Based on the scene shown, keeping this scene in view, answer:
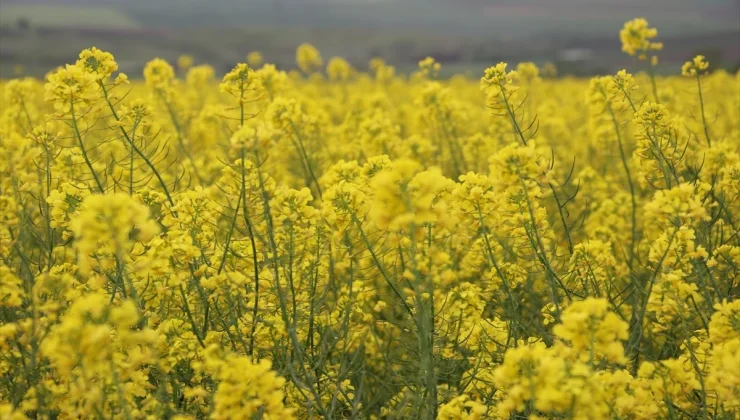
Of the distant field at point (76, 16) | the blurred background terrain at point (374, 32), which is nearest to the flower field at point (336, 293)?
the blurred background terrain at point (374, 32)

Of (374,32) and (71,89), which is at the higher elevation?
(374,32)

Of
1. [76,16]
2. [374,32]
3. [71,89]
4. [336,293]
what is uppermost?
[76,16]

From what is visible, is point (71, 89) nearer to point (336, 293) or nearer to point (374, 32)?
point (336, 293)

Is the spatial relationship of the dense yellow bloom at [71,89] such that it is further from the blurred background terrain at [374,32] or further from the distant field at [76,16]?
the distant field at [76,16]

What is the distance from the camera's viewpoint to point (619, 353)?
2.22m

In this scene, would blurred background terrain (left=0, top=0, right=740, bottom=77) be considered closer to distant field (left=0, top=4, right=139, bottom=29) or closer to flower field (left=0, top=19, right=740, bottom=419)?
distant field (left=0, top=4, right=139, bottom=29)

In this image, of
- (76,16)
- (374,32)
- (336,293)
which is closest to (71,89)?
(336,293)

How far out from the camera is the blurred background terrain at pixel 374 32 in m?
43.3

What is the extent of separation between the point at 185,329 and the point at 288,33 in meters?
93.0

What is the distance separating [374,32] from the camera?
340ft

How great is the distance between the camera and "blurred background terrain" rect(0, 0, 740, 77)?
4331 cm

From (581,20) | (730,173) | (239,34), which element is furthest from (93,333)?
(581,20)

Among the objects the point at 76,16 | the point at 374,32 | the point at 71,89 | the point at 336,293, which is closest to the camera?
the point at 71,89

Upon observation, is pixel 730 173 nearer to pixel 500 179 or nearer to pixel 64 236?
pixel 500 179
